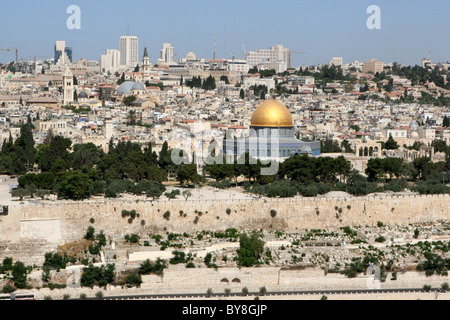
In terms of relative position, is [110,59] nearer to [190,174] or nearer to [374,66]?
[374,66]

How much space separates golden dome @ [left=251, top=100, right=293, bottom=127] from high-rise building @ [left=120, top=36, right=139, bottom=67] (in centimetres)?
7992

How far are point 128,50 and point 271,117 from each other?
81.6 meters

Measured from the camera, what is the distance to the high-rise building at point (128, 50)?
107 m

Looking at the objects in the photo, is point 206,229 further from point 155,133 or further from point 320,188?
point 155,133

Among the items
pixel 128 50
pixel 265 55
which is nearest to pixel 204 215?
pixel 128 50

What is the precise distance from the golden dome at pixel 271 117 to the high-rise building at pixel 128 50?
79.9 metres

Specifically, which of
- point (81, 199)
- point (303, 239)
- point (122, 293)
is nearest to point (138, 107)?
point (81, 199)

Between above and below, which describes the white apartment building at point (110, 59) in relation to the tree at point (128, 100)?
above

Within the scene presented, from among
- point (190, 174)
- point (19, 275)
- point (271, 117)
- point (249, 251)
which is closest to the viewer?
point (19, 275)

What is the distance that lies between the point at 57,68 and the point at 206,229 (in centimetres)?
7572

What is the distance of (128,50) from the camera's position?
4213 inches

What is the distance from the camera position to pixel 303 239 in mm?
17266

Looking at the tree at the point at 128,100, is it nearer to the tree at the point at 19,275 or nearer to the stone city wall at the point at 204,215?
the stone city wall at the point at 204,215

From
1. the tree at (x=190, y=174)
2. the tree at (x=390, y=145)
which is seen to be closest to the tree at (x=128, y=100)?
the tree at (x=390, y=145)
